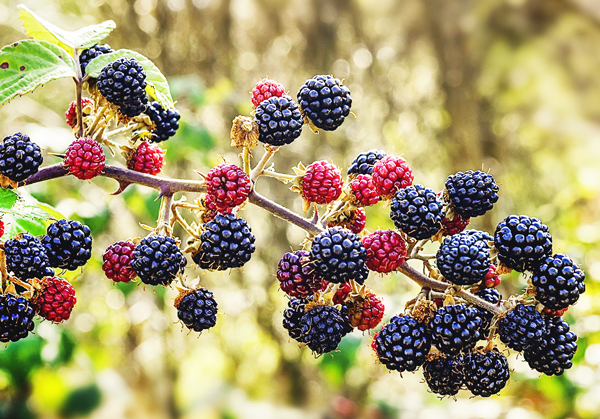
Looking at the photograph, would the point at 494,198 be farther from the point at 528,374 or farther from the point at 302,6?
the point at 302,6

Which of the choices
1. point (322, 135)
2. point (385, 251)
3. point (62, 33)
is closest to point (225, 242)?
point (385, 251)

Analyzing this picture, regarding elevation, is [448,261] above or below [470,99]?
below

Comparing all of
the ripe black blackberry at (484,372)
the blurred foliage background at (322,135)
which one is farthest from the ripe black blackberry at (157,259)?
the blurred foliage background at (322,135)

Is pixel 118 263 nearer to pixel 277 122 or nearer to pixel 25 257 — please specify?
pixel 25 257

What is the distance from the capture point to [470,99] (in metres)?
5.74

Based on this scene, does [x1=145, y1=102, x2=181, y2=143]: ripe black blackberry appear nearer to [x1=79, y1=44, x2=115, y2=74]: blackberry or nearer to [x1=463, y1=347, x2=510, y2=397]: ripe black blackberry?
[x1=79, y1=44, x2=115, y2=74]: blackberry

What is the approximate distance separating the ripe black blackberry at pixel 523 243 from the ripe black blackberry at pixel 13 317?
106 cm

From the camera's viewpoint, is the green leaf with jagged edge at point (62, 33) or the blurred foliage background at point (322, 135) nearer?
the green leaf with jagged edge at point (62, 33)

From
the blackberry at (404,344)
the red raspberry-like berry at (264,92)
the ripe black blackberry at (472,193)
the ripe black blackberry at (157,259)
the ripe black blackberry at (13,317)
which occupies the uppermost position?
the red raspberry-like berry at (264,92)

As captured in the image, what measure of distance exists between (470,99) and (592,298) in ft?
9.39

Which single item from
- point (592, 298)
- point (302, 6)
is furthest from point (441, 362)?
point (302, 6)

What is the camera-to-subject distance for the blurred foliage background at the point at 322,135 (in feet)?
15.9

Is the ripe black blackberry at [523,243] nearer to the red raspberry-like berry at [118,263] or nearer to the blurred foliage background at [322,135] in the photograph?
the red raspberry-like berry at [118,263]

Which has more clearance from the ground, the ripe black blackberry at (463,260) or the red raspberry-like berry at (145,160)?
the ripe black blackberry at (463,260)
